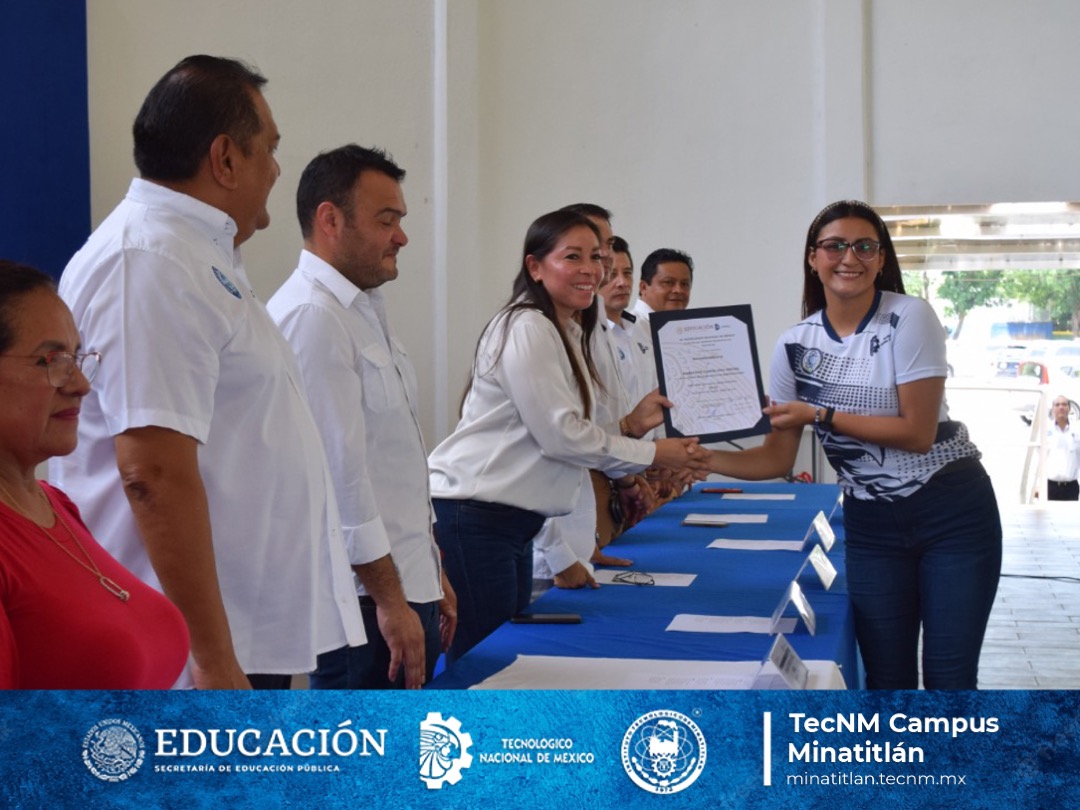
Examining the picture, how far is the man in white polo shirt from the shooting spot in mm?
1366

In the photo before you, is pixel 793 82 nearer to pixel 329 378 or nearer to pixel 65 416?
pixel 329 378

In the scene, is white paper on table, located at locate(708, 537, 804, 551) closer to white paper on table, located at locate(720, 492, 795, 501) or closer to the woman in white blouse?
the woman in white blouse

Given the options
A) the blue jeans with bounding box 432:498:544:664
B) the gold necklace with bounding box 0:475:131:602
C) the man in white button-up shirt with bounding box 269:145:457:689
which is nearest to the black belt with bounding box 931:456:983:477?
the blue jeans with bounding box 432:498:544:664

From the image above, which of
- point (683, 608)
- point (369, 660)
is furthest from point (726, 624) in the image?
point (369, 660)

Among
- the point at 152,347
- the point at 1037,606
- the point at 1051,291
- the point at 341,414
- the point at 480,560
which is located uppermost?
the point at 1051,291

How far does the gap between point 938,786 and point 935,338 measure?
1697mm

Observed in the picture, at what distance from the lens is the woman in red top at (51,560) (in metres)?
1.12

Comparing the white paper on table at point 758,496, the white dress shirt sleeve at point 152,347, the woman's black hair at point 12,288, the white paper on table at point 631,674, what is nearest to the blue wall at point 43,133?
the white dress shirt sleeve at point 152,347

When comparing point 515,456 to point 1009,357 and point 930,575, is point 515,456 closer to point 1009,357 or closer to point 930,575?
point 930,575

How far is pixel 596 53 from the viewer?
6.86m

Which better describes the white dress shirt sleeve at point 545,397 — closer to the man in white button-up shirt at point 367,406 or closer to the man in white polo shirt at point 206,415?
the man in white button-up shirt at point 367,406

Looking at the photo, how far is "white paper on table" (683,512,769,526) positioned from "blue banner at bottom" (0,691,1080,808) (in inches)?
109

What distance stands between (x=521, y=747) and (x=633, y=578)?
1.82 meters

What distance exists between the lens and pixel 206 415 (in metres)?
1.40
